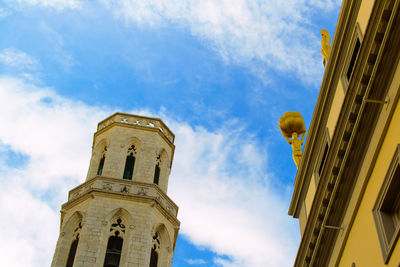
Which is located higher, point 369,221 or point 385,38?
point 385,38

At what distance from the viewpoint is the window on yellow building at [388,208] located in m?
13.0

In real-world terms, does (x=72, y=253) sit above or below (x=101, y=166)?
below

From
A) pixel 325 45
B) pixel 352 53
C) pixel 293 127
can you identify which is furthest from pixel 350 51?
pixel 293 127

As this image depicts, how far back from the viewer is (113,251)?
32.9m

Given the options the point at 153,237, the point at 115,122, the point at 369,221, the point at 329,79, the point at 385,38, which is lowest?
the point at 369,221

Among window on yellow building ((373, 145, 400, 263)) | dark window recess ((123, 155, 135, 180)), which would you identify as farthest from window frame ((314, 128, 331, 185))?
dark window recess ((123, 155, 135, 180))

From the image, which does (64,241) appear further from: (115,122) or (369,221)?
(369,221)

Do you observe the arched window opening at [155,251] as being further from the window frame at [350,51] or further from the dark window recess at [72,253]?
the window frame at [350,51]

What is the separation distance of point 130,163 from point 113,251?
6.84 m

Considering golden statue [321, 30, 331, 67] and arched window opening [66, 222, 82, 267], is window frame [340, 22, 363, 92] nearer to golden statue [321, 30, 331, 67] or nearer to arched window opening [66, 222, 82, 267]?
golden statue [321, 30, 331, 67]

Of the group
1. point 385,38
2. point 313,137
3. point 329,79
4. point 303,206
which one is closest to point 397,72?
point 385,38

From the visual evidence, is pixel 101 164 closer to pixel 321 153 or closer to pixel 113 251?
pixel 113 251

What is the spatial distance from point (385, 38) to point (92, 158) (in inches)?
1103

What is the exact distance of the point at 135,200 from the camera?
35031mm
